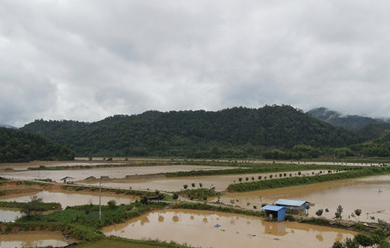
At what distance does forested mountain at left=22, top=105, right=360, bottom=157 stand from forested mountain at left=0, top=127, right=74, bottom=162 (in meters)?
26.4

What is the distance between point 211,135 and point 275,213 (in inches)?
4130

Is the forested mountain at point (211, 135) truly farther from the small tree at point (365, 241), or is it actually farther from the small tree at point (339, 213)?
the small tree at point (365, 241)

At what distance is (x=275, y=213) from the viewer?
21484mm

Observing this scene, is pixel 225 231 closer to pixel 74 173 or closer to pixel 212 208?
pixel 212 208

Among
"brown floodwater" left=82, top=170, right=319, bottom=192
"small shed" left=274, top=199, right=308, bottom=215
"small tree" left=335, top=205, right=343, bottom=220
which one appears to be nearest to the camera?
"small tree" left=335, top=205, right=343, bottom=220

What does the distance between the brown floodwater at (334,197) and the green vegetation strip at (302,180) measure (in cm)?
106

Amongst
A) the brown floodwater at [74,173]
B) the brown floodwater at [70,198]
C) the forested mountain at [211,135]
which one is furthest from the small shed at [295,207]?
the forested mountain at [211,135]

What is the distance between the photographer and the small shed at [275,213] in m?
21.2

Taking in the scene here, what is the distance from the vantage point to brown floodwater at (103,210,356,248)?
1680 centimetres

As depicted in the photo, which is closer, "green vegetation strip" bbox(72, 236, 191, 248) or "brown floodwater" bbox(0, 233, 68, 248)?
"green vegetation strip" bbox(72, 236, 191, 248)

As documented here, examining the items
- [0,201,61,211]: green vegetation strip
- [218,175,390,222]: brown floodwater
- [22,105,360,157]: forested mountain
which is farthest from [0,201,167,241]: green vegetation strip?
[22,105,360,157]: forested mountain

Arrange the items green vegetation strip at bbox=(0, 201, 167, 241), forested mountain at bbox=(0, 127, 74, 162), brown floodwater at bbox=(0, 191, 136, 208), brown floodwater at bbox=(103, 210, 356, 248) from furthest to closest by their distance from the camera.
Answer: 1. forested mountain at bbox=(0, 127, 74, 162)
2. brown floodwater at bbox=(0, 191, 136, 208)
3. green vegetation strip at bbox=(0, 201, 167, 241)
4. brown floodwater at bbox=(103, 210, 356, 248)

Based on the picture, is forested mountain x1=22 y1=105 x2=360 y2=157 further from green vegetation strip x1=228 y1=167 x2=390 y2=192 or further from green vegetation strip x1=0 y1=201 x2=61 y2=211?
green vegetation strip x1=0 y1=201 x2=61 y2=211

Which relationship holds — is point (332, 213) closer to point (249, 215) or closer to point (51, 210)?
point (249, 215)
